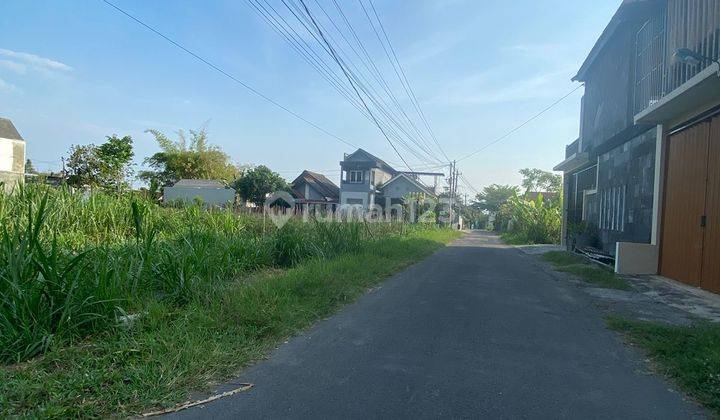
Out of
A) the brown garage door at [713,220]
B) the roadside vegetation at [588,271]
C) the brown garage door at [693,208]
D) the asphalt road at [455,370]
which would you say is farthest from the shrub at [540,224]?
the asphalt road at [455,370]

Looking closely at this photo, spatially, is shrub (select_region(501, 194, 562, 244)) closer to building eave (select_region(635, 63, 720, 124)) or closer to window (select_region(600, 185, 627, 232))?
window (select_region(600, 185, 627, 232))

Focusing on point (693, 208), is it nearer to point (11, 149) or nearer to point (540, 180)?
point (11, 149)

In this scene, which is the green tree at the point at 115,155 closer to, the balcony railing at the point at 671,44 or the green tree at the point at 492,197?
the balcony railing at the point at 671,44

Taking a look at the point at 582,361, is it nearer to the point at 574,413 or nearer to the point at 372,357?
the point at 574,413

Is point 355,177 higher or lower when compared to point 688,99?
higher

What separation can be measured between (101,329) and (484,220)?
78.8 metres

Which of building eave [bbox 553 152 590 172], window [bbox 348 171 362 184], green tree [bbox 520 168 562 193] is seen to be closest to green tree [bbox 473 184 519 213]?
green tree [bbox 520 168 562 193]

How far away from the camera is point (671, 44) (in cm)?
1025

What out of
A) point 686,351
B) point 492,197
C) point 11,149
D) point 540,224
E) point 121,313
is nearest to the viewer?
point 686,351

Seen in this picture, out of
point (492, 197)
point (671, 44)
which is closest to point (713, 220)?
point (671, 44)

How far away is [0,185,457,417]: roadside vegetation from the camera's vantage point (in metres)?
3.66

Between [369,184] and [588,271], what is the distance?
37054 mm

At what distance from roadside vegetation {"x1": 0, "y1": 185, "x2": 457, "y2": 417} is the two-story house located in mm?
6432

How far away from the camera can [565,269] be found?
12922 millimetres
